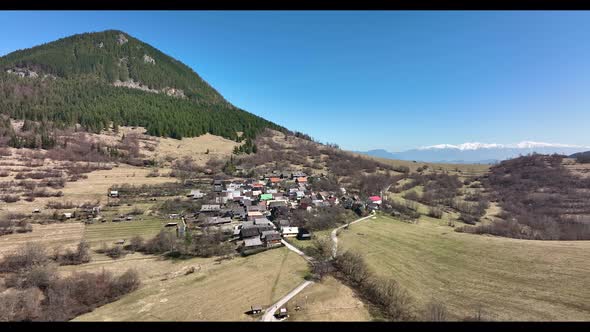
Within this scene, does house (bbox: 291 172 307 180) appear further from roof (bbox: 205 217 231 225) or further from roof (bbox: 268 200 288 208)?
roof (bbox: 205 217 231 225)

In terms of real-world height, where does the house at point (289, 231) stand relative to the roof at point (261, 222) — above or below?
below

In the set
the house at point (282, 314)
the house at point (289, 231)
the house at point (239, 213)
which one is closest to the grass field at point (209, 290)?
the house at point (282, 314)

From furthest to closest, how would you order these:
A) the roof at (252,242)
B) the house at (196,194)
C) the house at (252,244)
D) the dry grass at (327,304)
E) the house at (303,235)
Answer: the house at (196,194) → the house at (303,235) → the roof at (252,242) → the house at (252,244) → the dry grass at (327,304)

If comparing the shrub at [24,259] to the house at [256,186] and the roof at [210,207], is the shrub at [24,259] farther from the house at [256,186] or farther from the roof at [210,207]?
the house at [256,186]

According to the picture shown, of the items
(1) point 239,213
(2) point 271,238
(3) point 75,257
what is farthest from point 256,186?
(3) point 75,257

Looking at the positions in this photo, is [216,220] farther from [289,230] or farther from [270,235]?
[289,230]

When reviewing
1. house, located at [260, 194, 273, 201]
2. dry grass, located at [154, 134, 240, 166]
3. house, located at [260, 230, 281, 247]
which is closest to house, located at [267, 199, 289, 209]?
house, located at [260, 194, 273, 201]
